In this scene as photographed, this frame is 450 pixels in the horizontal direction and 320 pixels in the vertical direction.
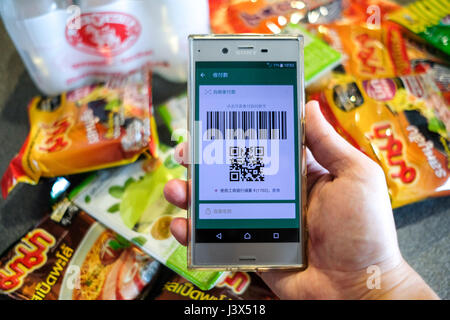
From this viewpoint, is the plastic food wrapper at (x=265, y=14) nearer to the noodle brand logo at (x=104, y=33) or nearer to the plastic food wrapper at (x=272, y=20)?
the plastic food wrapper at (x=272, y=20)

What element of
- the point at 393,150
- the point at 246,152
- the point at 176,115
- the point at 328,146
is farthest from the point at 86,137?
the point at 393,150

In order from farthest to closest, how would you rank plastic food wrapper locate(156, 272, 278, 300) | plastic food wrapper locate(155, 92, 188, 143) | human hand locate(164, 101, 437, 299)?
plastic food wrapper locate(155, 92, 188, 143) < plastic food wrapper locate(156, 272, 278, 300) < human hand locate(164, 101, 437, 299)

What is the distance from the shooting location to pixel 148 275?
64 cm

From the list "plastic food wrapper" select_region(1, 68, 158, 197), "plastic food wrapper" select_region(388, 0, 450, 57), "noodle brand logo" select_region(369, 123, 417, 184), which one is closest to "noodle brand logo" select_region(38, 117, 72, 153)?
"plastic food wrapper" select_region(1, 68, 158, 197)

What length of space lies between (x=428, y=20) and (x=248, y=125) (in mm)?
517

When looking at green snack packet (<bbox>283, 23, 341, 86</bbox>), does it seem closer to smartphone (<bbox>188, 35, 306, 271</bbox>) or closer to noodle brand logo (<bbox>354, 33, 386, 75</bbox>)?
noodle brand logo (<bbox>354, 33, 386, 75</bbox>)

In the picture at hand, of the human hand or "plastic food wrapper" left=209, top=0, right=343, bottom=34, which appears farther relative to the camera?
"plastic food wrapper" left=209, top=0, right=343, bottom=34

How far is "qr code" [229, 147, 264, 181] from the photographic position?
1.75 ft

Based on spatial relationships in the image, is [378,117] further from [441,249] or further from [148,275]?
[148,275]

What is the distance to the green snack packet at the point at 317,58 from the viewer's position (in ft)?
2.51

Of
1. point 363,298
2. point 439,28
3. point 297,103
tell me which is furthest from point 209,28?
point 363,298

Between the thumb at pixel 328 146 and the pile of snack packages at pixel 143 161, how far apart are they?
15 cm

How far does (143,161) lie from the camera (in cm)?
72

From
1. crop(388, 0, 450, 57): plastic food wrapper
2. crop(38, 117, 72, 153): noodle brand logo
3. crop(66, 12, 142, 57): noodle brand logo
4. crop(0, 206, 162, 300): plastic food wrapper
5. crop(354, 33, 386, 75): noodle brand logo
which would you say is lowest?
crop(0, 206, 162, 300): plastic food wrapper
